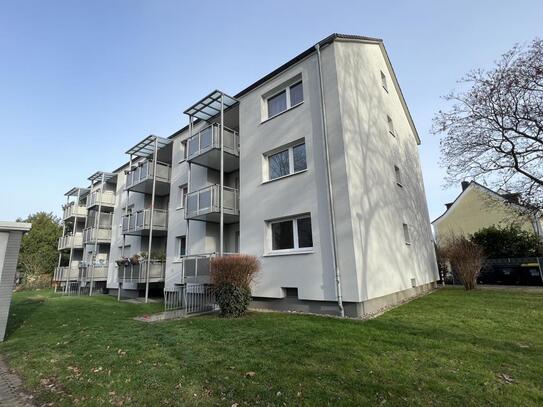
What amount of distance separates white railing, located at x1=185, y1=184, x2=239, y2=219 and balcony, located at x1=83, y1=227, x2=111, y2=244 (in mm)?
13390

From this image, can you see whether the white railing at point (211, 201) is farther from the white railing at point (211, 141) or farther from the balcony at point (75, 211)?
the balcony at point (75, 211)

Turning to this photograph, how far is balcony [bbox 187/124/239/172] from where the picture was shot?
13978mm

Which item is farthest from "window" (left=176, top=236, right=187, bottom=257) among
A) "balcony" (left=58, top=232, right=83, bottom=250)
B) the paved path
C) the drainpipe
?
"balcony" (left=58, top=232, right=83, bottom=250)

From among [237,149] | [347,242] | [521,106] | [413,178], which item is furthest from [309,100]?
[521,106]

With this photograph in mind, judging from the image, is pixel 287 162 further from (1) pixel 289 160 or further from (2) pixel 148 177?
(2) pixel 148 177

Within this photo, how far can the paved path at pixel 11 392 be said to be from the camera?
4.23 metres

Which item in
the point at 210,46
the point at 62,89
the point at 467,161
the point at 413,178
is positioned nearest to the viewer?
the point at 210,46

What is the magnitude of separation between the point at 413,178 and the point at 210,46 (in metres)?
13.3

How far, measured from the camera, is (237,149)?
48.1 ft

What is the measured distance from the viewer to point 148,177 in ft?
60.2

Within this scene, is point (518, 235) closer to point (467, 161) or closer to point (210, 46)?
point (467, 161)

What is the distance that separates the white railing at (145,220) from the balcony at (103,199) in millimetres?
6978

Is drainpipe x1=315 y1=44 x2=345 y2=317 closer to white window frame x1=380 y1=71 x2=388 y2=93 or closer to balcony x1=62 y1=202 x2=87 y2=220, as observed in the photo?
white window frame x1=380 y1=71 x2=388 y2=93

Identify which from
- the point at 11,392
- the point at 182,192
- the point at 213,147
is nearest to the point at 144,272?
the point at 182,192
